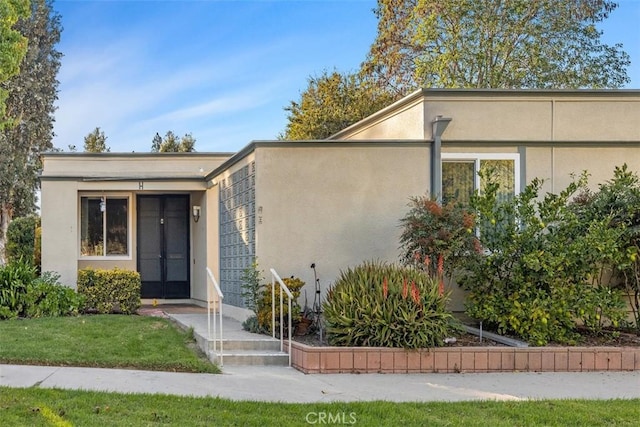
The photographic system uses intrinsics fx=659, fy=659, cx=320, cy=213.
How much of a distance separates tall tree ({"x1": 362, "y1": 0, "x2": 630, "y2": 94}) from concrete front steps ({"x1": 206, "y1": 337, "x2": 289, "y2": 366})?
18.2 metres

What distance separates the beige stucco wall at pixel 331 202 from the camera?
987 centimetres

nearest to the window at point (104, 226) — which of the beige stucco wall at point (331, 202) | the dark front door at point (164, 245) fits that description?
the dark front door at point (164, 245)

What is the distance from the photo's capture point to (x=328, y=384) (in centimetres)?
700

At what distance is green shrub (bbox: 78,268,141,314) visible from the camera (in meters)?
12.7

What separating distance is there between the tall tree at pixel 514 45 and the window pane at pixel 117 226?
46.4 feet

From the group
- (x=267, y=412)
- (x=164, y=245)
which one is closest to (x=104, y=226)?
(x=164, y=245)

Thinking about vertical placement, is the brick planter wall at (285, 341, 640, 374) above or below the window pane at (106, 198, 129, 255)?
below

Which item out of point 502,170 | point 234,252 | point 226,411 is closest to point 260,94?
point 234,252

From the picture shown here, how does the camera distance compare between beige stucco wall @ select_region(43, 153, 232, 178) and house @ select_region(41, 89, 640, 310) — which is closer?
house @ select_region(41, 89, 640, 310)

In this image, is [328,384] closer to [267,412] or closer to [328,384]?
[328,384]

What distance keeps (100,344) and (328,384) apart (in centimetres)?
348

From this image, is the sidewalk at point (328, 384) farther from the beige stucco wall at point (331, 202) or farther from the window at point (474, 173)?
the window at point (474, 173)

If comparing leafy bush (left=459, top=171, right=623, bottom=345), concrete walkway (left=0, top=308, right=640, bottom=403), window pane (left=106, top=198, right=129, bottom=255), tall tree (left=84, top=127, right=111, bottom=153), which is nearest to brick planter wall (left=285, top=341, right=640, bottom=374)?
concrete walkway (left=0, top=308, right=640, bottom=403)

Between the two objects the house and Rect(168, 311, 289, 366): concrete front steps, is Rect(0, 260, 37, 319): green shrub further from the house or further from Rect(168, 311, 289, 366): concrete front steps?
Rect(168, 311, 289, 366): concrete front steps
